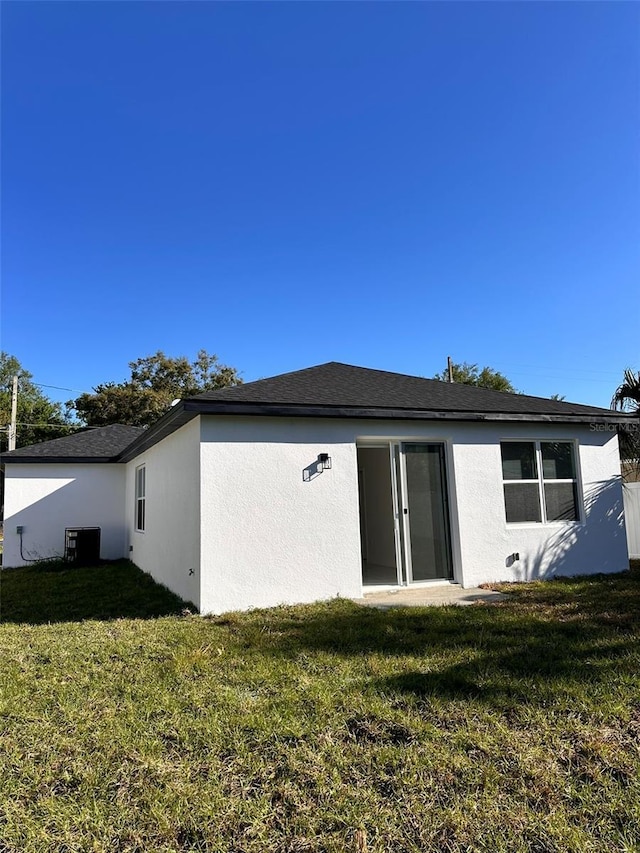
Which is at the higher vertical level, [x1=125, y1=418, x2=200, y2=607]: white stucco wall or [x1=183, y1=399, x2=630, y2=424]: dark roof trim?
[x1=183, y1=399, x2=630, y2=424]: dark roof trim

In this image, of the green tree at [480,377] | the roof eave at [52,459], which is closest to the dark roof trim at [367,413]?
the roof eave at [52,459]

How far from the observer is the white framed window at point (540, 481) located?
8.55 metres

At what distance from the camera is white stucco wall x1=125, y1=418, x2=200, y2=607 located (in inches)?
268

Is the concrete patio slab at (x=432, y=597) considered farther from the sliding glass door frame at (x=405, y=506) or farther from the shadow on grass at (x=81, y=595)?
the shadow on grass at (x=81, y=595)

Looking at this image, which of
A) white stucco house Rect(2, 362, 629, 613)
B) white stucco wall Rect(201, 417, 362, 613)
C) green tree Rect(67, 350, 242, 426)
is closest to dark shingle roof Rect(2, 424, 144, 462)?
white stucco house Rect(2, 362, 629, 613)

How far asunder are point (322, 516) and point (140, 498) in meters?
6.41

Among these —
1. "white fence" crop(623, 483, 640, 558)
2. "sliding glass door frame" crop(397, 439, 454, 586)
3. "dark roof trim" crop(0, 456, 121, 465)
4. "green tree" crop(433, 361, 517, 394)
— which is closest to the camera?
"sliding glass door frame" crop(397, 439, 454, 586)

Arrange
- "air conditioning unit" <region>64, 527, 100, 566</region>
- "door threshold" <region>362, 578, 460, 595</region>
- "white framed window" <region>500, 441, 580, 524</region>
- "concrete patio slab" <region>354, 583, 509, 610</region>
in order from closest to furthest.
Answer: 1. "concrete patio slab" <region>354, 583, 509, 610</region>
2. "door threshold" <region>362, 578, 460, 595</region>
3. "white framed window" <region>500, 441, 580, 524</region>
4. "air conditioning unit" <region>64, 527, 100, 566</region>

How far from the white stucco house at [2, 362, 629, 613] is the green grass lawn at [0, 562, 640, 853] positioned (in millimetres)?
A: 1450

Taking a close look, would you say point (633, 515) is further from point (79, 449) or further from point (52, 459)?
point (52, 459)

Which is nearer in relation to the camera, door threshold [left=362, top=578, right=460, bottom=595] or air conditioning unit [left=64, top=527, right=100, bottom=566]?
door threshold [left=362, top=578, right=460, bottom=595]

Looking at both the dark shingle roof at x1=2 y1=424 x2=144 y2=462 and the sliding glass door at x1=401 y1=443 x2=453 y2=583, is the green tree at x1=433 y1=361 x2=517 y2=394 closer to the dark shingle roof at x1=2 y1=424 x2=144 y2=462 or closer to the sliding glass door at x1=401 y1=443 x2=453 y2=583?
the dark shingle roof at x1=2 y1=424 x2=144 y2=462

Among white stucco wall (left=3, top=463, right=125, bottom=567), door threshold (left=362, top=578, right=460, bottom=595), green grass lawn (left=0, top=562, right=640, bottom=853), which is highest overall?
white stucco wall (left=3, top=463, right=125, bottom=567)

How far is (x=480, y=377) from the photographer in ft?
117
